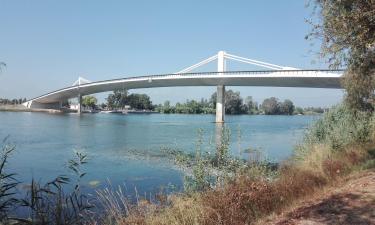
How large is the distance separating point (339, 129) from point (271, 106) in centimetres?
13679

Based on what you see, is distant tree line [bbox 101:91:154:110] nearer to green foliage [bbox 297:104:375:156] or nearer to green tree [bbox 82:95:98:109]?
green tree [bbox 82:95:98:109]

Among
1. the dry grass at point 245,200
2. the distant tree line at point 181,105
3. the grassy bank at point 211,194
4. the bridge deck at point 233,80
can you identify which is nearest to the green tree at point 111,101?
the distant tree line at point 181,105

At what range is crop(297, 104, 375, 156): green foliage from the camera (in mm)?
11375

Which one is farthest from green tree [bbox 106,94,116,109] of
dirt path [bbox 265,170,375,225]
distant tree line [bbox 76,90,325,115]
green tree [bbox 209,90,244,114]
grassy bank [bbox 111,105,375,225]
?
dirt path [bbox 265,170,375,225]

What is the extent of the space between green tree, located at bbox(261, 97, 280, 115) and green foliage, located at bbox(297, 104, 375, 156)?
135 meters

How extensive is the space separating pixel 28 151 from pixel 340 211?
19568 millimetres

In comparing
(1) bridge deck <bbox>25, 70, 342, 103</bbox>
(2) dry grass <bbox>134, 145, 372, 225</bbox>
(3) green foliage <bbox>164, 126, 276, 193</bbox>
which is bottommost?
(2) dry grass <bbox>134, 145, 372, 225</bbox>

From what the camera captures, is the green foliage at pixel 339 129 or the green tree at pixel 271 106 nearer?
the green foliage at pixel 339 129

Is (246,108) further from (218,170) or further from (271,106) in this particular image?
(218,170)

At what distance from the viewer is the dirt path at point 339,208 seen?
15.8 feet

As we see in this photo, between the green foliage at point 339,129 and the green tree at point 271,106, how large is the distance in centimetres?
13451

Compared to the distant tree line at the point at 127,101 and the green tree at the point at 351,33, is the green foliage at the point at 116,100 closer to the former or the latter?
the distant tree line at the point at 127,101

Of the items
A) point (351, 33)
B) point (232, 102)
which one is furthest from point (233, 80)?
point (232, 102)

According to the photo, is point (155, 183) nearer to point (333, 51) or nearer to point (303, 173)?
point (303, 173)
